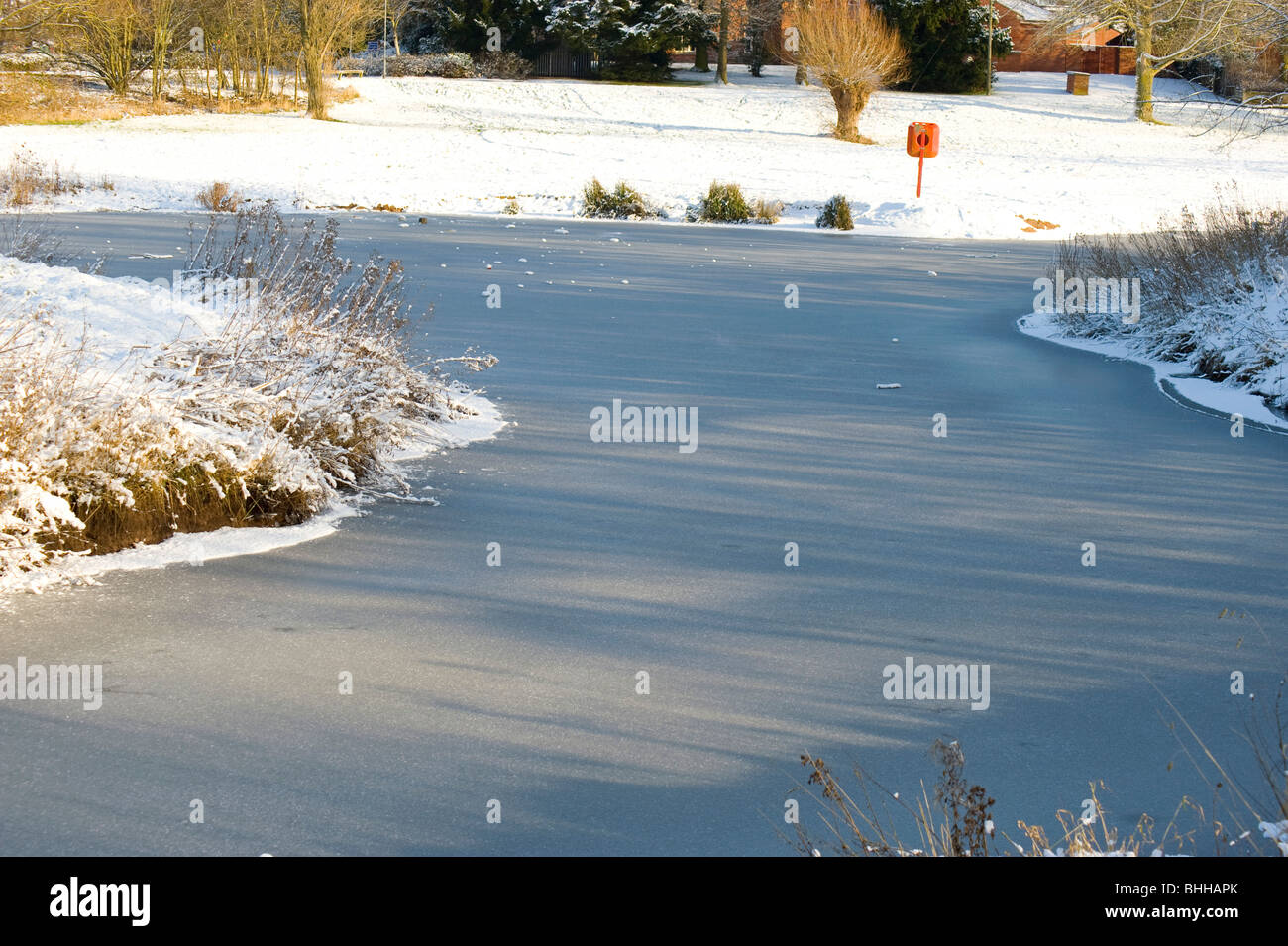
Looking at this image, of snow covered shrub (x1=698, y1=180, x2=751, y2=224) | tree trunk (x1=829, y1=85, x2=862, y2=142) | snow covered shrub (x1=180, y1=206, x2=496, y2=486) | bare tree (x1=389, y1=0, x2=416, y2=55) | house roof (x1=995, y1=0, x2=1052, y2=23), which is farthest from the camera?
house roof (x1=995, y1=0, x2=1052, y2=23)

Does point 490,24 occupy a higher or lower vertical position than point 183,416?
higher

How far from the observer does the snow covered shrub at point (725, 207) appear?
33.0 meters

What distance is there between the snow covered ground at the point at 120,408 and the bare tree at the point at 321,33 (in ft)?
132

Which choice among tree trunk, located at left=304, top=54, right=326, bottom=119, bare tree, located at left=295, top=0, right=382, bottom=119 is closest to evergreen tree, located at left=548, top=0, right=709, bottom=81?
bare tree, located at left=295, top=0, right=382, bottom=119

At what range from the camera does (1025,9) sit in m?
79.1

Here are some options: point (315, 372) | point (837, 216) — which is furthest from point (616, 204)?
point (315, 372)

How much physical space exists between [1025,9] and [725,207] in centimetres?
5426

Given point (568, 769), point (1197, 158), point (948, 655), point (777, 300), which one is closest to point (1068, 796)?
point (948, 655)

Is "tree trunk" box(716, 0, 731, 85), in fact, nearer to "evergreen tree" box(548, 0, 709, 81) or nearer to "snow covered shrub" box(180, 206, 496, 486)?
"evergreen tree" box(548, 0, 709, 81)

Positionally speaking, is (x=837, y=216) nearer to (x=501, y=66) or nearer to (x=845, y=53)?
(x=845, y=53)

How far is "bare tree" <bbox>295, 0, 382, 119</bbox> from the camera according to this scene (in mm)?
47750

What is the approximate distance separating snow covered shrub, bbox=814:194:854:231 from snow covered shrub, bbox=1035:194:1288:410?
12.8 meters

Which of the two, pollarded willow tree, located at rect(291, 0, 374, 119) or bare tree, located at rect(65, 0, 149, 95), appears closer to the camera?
bare tree, located at rect(65, 0, 149, 95)

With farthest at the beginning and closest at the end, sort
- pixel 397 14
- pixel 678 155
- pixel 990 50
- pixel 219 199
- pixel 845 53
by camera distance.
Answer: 1. pixel 397 14
2. pixel 990 50
3. pixel 845 53
4. pixel 678 155
5. pixel 219 199
